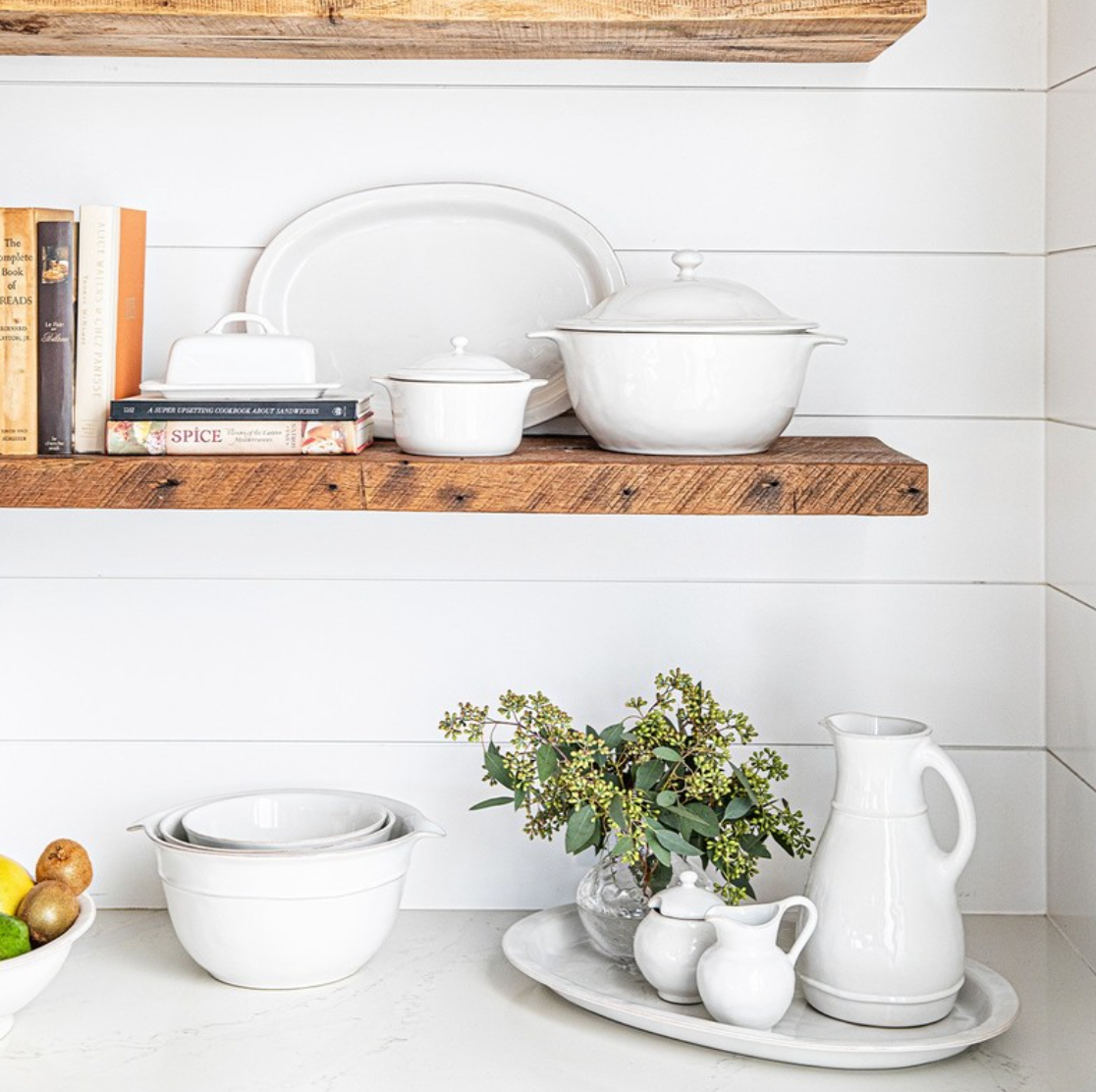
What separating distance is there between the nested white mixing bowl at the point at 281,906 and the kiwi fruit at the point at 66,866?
8 centimetres

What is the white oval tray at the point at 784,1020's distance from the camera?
1.17 meters

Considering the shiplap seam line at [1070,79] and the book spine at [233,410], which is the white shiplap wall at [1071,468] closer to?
the shiplap seam line at [1070,79]

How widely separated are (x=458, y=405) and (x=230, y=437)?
0.21 meters

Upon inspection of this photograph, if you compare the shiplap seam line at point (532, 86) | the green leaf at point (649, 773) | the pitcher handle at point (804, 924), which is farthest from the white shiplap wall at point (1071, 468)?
the green leaf at point (649, 773)

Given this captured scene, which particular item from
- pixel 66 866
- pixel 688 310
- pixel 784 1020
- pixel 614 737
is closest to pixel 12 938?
pixel 66 866

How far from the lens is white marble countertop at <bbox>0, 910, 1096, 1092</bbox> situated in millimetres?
1159

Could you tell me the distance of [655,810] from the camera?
1.31 metres

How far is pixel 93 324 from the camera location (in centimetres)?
129

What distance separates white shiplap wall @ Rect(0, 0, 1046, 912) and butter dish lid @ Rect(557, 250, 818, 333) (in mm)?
181

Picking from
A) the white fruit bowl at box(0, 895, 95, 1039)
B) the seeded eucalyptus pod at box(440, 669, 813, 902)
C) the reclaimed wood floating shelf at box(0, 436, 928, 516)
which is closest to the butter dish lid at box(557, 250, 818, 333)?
the reclaimed wood floating shelf at box(0, 436, 928, 516)

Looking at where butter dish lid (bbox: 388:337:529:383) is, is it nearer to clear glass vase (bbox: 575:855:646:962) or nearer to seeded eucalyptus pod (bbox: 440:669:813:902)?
seeded eucalyptus pod (bbox: 440:669:813:902)

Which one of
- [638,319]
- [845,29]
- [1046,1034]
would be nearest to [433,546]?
[638,319]

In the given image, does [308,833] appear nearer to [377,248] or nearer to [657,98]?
[377,248]

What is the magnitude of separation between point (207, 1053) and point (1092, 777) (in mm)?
860
